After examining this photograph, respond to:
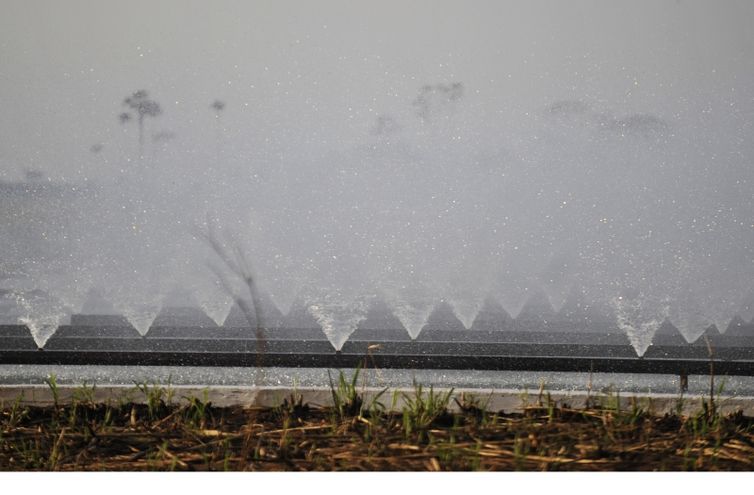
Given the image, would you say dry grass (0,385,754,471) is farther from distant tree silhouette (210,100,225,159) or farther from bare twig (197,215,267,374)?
distant tree silhouette (210,100,225,159)

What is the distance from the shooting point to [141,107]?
2143 mm

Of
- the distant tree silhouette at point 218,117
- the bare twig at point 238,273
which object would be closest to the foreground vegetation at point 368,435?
the bare twig at point 238,273

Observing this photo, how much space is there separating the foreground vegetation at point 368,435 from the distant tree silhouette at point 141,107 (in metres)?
0.62

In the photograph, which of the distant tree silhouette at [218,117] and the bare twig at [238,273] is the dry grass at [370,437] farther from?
the distant tree silhouette at [218,117]

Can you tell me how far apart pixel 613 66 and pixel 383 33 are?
1.75ft

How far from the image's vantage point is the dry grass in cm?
171

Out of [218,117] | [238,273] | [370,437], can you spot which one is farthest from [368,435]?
[218,117]

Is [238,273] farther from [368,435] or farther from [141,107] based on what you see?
[368,435]

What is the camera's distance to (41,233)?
7.22 feet

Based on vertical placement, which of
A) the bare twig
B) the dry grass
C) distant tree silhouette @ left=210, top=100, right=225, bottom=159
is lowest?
the dry grass

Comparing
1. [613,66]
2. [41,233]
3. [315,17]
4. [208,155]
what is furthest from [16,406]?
[613,66]

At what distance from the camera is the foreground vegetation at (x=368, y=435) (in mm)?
1706

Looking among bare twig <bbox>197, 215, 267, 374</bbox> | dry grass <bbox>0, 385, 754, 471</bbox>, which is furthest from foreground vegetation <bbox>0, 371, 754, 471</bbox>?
bare twig <bbox>197, 215, 267, 374</bbox>

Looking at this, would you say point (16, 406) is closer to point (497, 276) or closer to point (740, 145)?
point (497, 276)
